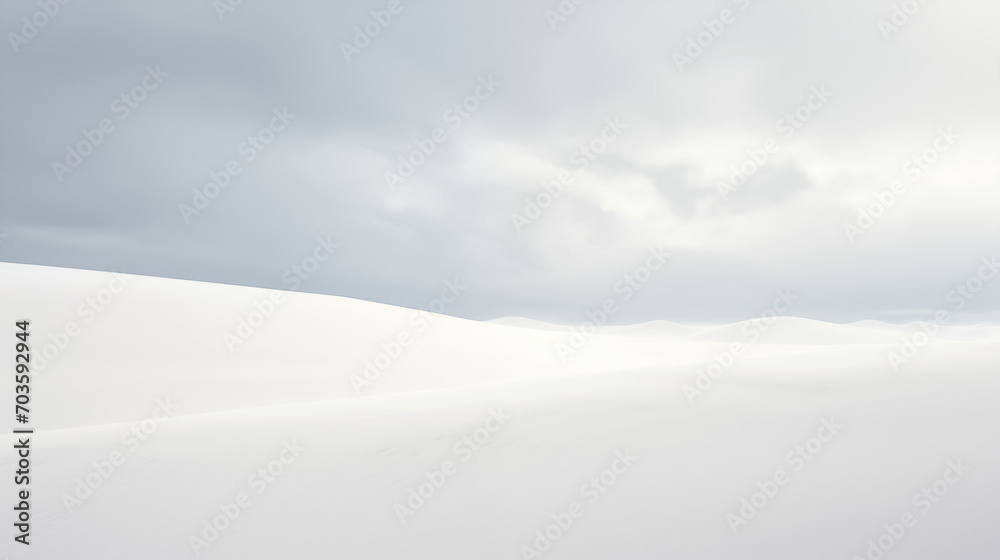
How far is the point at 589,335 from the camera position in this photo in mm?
28719

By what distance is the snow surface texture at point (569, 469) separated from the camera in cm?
399

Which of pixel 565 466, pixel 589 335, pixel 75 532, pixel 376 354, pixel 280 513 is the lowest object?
pixel 565 466

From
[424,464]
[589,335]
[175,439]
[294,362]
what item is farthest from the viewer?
[589,335]

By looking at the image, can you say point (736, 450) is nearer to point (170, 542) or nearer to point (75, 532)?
point (170, 542)

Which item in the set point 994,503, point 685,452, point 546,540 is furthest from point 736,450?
point 546,540

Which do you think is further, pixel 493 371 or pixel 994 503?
pixel 493 371

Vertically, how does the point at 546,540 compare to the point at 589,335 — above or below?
below

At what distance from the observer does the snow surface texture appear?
3.99 metres

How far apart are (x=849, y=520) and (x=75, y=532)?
658 centimetres

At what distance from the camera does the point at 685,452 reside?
5.33m

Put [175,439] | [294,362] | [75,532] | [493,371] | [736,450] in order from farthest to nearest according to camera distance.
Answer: [493,371] < [294,362] < [175,439] < [736,450] < [75,532]

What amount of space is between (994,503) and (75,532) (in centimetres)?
760

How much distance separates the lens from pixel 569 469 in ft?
17.3

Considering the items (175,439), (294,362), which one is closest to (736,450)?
(175,439)
